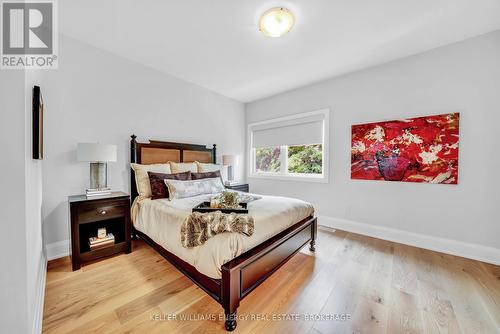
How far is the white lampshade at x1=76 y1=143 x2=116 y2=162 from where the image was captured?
215 cm

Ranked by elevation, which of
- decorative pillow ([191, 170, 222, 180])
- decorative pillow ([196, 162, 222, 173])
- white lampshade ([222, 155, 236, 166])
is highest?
white lampshade ([222, 155, 236, 166])

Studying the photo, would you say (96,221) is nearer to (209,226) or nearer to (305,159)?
(209,226)

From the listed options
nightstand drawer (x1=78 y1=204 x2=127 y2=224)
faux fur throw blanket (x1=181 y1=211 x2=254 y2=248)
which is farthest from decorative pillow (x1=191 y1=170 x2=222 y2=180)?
faux fur throw blanket (x1=181 y1=211 x2=254 y2=248)

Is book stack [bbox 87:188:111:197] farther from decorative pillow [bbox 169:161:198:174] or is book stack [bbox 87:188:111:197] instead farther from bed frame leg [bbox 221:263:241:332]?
bed frame leg [bbox 221:263:241:332]

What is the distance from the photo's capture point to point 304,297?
1669 millimetres

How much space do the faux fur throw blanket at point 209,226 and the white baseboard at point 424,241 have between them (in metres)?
2.37

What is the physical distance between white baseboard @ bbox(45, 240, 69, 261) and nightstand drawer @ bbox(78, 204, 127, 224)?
1.97 feet

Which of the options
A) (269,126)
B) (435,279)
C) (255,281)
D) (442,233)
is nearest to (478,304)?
(435,279)

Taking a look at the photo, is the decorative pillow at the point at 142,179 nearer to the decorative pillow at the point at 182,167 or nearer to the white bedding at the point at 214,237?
the white bedding at the point at 214,237

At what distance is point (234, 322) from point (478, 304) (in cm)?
202

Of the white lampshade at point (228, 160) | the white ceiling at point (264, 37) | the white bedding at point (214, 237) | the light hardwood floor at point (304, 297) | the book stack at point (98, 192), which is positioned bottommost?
the light hardwood floor at point (304, 297)

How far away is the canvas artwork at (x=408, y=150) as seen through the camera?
2.43 meters

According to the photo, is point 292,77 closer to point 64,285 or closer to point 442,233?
point 442,233

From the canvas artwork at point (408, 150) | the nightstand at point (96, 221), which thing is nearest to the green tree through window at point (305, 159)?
the canvas artwork at point (408, 150)
